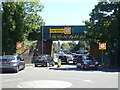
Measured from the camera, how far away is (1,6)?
28.9 meters

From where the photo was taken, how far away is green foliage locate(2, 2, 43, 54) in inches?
1153

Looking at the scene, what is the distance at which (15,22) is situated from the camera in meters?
30.1

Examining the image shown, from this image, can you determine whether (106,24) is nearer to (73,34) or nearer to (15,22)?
(15,22)

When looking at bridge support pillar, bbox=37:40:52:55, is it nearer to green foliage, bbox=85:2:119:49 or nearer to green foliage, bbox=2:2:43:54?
green foliage, bbox=2:2:43:54

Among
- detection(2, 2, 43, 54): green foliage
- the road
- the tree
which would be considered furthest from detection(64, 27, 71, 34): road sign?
the road

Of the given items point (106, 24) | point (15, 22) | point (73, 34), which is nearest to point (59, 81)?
point (106, 24)

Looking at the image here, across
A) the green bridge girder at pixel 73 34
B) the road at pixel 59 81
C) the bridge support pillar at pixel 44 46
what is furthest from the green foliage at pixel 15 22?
the road at pixel 59 81

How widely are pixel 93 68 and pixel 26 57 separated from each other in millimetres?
15409

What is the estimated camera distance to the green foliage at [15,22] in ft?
96.1

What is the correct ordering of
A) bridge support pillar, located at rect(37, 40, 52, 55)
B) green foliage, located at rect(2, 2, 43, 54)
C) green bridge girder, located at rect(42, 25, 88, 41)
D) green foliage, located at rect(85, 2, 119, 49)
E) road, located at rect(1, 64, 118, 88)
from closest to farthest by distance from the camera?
road, located at rect(1, 64, 118, 88)
green foliage, located at rect(85, 2, 119, 49)
green foliage, located at rect(2, 2, 43, 54)
green bridge girder, located at rect(42, 25, 88, 41)
bridge support pillar, located at rect(37, 40, 52, 55)

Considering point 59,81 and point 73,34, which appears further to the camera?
point 73,34

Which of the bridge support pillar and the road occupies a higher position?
the bridge support pillar

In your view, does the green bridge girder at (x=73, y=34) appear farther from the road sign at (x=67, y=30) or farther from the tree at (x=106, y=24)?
the tree at (x=106, y=24)

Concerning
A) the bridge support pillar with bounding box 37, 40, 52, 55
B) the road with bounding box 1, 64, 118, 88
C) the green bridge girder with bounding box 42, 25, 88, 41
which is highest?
the green bridge girder with bounding box 42, 25, 88, 41
